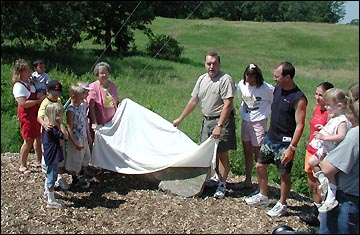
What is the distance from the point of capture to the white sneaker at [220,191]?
5613 millimetres

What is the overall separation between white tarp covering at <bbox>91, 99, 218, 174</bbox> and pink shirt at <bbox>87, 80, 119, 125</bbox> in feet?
0.23

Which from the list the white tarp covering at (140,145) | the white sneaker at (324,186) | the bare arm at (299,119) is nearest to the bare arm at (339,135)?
the bare arm at (299,119)

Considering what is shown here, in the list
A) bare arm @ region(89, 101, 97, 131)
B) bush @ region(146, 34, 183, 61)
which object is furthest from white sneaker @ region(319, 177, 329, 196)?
bush @ region(146, 34, 183, 61)

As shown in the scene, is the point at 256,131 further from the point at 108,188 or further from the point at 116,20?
the point at 116,20

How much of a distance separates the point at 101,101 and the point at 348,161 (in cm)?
327

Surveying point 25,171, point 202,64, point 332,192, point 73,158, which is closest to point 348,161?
point 332,192

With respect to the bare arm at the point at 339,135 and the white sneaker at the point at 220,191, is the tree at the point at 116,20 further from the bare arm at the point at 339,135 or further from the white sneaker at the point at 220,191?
the bare arm at the point at 339,135

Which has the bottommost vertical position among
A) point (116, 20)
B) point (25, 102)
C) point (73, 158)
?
point (73, 158)

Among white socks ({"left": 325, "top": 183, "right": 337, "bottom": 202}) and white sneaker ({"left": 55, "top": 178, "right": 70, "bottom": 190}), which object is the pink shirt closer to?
white sneaker ({"left": 55, "top": 178, "right": 70, "bottom": 190})

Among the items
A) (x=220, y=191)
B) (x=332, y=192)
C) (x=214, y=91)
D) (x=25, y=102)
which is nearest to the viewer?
(x=332, y=192)

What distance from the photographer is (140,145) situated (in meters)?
6.12

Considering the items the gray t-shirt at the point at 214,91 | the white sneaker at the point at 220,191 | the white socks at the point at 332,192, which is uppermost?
the gray t-shirt at the point at 214,91

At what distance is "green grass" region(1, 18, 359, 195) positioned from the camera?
872 cm

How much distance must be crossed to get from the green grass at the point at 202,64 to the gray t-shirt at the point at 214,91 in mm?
1323
